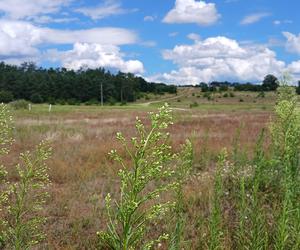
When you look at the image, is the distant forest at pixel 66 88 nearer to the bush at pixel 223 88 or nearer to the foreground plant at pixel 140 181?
the bush at pixel 223 88

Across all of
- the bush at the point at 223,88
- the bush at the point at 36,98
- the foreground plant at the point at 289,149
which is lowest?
the bush at the point at 36,98

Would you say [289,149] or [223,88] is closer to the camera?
[289,149]

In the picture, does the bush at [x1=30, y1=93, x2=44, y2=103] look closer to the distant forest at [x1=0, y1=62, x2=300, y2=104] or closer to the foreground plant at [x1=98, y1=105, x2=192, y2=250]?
the distant forest at [x1=0, y1=62, x2=300, y2=104]

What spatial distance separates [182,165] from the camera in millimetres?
4074

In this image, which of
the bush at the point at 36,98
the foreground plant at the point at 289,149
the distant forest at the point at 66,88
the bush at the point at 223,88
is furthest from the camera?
the bush at the point at 223,88

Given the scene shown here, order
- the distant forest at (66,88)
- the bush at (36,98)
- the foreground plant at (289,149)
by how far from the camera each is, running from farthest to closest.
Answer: the distant forest at (66,88) < the bush at (36,98) < the foreground plant at (289,149)

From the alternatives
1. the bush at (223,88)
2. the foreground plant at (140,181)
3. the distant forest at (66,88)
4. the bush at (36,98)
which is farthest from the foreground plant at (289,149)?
the bush at (223,88)

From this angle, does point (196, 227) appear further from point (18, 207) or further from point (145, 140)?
point (145, 140)

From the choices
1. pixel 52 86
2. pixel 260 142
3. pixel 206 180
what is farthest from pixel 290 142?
pixel 52 86

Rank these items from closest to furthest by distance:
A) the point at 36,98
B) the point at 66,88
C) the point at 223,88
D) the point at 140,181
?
the point at 140,181 → the point at 36,98 → the point at 66,88 → the point at 223,88

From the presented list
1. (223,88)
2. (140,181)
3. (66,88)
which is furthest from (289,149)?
(223,88)

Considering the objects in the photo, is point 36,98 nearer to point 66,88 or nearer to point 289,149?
point 66,88

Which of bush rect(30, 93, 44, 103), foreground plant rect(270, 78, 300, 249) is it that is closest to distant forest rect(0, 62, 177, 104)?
bush rect(30, 93, 44, 103)

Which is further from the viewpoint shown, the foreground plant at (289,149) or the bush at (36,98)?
the bush at (36,98)
